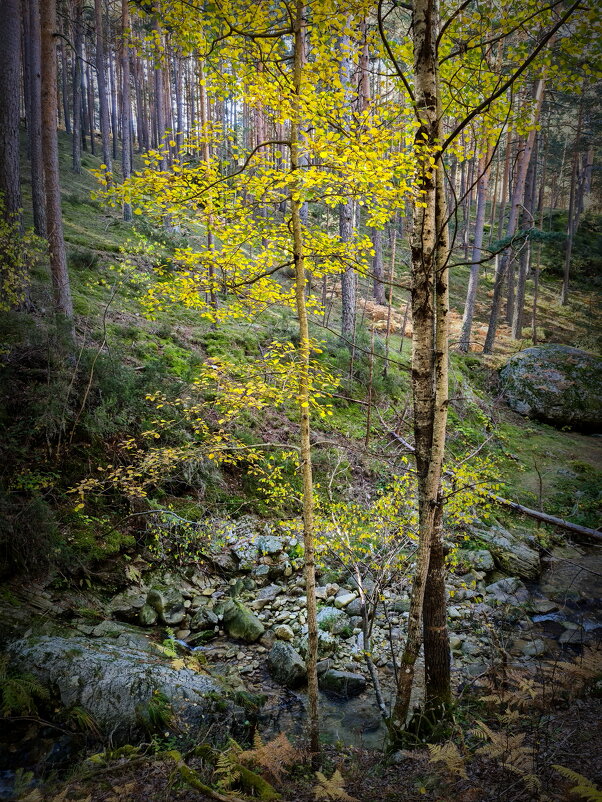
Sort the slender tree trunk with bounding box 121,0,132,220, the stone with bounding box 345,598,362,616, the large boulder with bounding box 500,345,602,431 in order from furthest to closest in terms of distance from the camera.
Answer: the slender tree trunk with bounding box 121,0,132,220 < the large boulder with bounding box 500,345,602,431 < the stone with bounding box 345,598,362,616

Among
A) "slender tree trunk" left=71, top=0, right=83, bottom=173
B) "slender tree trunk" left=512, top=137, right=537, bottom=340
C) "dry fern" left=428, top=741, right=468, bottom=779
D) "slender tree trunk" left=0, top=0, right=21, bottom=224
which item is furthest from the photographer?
"slender tree trunk" left=71, top=0, right=83, bottom=173

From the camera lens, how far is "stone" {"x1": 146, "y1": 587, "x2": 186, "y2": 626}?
567 centimetres

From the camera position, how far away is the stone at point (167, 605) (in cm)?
567

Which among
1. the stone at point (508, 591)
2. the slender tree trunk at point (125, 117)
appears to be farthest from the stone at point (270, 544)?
the slender tree trunk at point (125, 117)

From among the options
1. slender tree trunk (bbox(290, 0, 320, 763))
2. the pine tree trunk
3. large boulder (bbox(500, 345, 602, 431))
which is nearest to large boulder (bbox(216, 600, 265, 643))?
slender tree trunk (bbox(290, 0, 320, 763))

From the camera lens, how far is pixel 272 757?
11.2ft

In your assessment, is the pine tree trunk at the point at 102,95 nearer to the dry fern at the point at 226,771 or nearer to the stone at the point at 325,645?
the stone at the point at 325,645

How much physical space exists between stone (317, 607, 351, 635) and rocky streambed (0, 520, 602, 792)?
16 millimetres

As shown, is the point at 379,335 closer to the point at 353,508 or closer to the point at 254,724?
the point at 353,508

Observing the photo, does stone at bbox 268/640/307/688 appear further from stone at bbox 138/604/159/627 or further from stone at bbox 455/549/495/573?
stone at bbox 455/549/495/573

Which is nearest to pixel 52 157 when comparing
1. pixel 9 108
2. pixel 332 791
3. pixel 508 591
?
pixel 9 108

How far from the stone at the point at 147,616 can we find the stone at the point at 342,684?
2.34 meters

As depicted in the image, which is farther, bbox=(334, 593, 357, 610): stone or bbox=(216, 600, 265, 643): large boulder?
bbox=(334, 593, 357, 610): stone

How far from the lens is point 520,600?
23.3ft
